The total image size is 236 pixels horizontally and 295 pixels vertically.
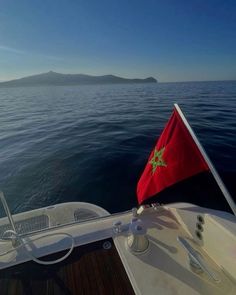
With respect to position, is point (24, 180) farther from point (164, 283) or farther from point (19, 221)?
point (164, 283)

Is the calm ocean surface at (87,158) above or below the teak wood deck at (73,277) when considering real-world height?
below

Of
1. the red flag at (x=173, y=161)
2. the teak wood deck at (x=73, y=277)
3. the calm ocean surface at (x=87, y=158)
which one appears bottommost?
the calm ocean surface at (x=87, y=158)

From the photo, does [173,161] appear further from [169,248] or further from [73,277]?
[73,277]

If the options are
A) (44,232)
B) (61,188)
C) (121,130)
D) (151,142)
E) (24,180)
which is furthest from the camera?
(121,130)

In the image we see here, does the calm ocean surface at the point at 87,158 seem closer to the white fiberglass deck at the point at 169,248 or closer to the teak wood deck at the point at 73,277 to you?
the white fiberglass deck at the point at 169,248

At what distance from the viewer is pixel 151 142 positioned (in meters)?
8.88

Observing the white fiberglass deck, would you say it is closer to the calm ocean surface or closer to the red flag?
the red flag

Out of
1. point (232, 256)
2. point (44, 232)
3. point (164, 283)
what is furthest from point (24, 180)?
point (232, 256)

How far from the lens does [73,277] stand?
6.54ft

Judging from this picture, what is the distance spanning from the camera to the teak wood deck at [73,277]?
1.87 meters

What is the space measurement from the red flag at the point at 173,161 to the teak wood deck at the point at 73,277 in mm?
899

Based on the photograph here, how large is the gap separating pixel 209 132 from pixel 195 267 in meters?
9.04

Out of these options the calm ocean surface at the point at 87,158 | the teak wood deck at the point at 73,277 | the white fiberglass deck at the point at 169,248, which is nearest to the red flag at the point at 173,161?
the white fiberglass deck at the point at 169,248

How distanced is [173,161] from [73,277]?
1.72m
